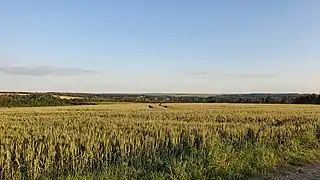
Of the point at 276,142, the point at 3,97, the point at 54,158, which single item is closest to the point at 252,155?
the point at 276,142

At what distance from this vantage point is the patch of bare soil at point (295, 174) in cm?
970

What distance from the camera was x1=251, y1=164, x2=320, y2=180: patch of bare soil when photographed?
9.70 m

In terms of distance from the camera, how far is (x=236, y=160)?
10.2m

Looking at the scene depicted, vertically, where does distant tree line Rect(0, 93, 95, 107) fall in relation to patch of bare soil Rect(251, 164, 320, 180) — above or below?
above

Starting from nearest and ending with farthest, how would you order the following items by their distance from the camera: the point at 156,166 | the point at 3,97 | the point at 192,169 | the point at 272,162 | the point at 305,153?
the point at 192,169
the point at 156,166
the point at 272,162
the point at 305,153
the point at 3,97

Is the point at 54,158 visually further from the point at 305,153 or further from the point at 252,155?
the point at 305,153

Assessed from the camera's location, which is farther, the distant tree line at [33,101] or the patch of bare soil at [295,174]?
the distant tree line at [33,101]

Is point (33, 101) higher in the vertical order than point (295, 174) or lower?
higher

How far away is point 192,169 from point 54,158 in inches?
148

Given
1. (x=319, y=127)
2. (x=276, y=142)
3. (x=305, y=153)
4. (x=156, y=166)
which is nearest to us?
(x=156, y=166)

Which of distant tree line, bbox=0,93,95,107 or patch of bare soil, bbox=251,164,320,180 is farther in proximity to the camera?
distant tree line, bbox=0,93,95,107

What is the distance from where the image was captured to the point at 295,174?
33.7 ft

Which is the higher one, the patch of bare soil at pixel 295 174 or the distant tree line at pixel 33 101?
the distant tree line at pixel 33 101

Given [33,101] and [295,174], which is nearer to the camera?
[295,174]
